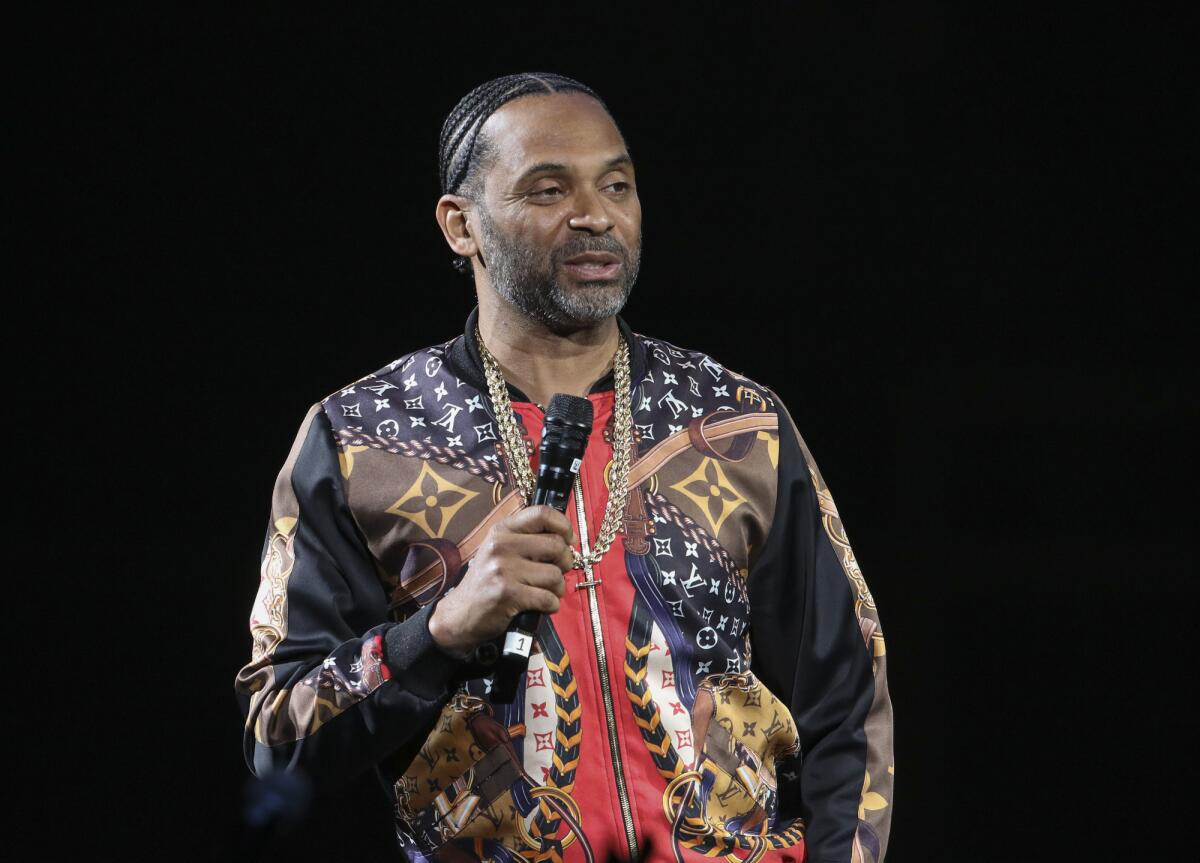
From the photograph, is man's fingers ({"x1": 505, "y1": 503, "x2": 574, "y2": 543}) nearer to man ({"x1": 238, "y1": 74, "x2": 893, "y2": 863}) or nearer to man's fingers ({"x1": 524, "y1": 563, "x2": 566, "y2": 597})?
man's fingers ({"x1": 524, "y1": 563, "x2": 566, "y2": 597})

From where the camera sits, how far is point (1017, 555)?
2.55m

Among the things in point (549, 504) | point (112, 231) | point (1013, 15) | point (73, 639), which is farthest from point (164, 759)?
point (1013, 15)

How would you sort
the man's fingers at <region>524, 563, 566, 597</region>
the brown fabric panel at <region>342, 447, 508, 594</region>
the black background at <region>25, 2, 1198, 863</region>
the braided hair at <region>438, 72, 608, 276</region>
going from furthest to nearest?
the black background at <region>25, 2, 1198, 863</region> < the braided hair at <region>438, 72, 608, 276</region> < the brown fabric panel at <region>342, 447, 508, 594</region> < the man's fingers at <region>524, 563, 566, 597</region>

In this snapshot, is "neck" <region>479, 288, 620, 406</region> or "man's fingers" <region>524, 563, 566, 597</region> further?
"neck" <region>479, 288, 620, 406</region>

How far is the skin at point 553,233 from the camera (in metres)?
1.56

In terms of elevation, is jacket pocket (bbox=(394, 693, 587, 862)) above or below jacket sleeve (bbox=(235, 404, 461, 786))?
below

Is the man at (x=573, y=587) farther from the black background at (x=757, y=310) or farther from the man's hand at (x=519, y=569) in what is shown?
the black background at (x=757, y=310)

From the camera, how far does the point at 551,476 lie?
1323 millimetres

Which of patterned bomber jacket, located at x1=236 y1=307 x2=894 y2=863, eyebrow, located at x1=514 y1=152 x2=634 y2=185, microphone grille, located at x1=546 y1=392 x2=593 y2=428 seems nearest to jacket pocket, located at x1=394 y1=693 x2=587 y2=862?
patterned bomber jacket, located at x1=236 y1=307 x2=894 y2=863

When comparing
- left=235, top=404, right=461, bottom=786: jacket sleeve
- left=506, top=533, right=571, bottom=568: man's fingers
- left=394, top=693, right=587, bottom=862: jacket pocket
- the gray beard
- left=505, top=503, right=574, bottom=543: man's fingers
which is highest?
the gray beard

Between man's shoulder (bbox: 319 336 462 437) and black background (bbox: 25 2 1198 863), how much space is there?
77cm

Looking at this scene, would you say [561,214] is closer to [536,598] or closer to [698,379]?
[698,379]

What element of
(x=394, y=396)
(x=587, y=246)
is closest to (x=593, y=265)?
(x=587, y=246)

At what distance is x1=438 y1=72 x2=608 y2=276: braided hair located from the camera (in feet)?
5.33
